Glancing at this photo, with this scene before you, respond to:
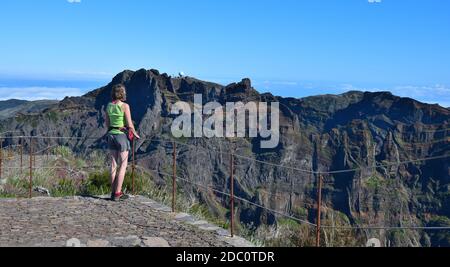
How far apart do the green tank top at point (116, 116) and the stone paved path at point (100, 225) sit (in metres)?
1.49

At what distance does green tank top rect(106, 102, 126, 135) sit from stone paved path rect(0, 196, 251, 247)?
4.89ft

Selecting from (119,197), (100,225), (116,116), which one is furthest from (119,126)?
(100,225)

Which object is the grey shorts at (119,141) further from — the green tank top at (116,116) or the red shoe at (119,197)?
the red shoe at (119,197)

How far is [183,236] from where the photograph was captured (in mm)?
8242

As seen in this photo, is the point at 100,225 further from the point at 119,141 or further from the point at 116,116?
the point at 116,116

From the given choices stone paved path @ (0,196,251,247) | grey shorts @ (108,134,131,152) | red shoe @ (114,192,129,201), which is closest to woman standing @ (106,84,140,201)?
grey shorts @ (108,134,131,152)

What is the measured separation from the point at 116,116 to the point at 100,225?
2.12m

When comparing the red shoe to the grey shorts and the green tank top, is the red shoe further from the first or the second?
the green tank top

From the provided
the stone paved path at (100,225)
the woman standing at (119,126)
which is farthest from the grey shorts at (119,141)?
the stone paved path at (100,225)

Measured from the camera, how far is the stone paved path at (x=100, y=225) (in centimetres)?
770
